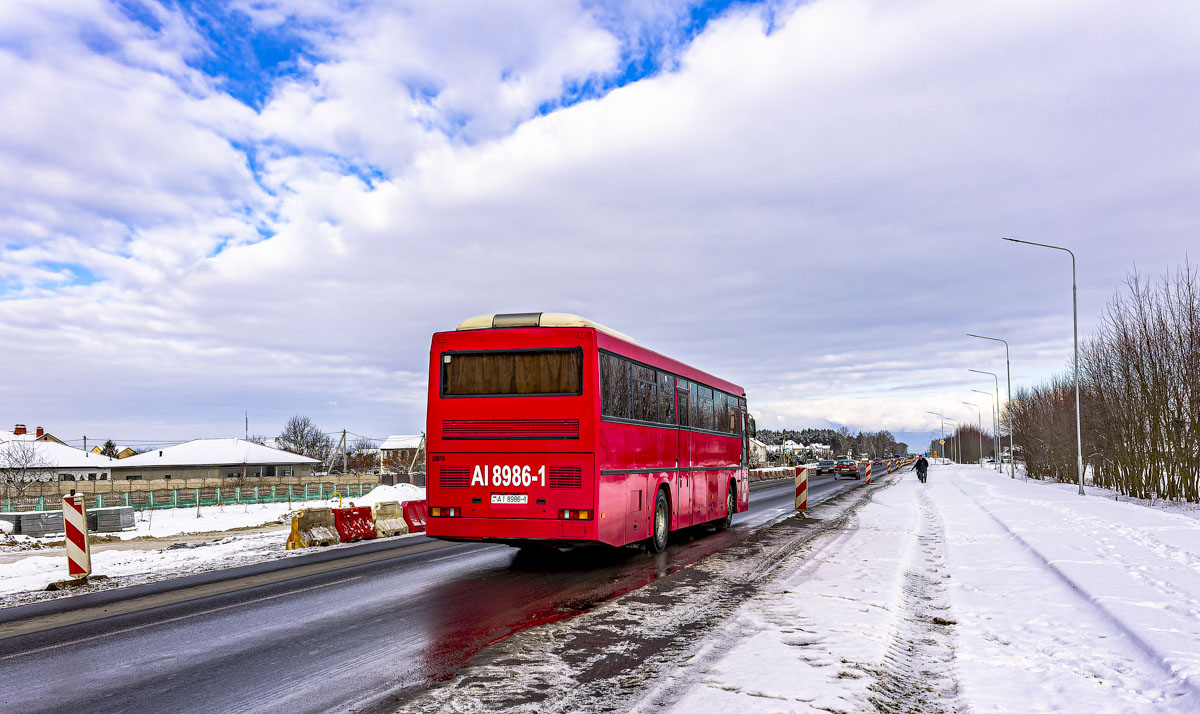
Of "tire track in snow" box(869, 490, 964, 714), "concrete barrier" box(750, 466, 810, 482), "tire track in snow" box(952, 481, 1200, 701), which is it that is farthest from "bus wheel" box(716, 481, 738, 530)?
"concrete barrier" box(750, 466, 810, 482)

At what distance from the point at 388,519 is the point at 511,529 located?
29.5ft

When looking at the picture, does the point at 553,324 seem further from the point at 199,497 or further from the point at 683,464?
the point at 199,497

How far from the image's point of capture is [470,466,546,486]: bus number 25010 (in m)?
11.6

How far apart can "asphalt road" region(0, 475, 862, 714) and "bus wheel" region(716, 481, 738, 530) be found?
23.7 ft

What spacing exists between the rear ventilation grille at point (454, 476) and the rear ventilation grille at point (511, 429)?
1.54ft

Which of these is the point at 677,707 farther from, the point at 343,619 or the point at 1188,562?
the point at 1188,562

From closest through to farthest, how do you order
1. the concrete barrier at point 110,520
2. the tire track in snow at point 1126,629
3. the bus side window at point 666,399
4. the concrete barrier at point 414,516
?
1. the tire track in snow at point 1126,629
2. the bus side window at point 666,399
3. the concrete barrier at point 414,516
4. the concrete barrier at point 110,520

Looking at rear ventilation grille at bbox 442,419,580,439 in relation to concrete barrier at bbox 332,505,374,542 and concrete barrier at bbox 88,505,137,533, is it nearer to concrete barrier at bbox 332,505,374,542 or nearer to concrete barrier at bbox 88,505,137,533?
concrete barrier at bbox 332,505,374,542

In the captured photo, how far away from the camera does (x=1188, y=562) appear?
11.3 meters

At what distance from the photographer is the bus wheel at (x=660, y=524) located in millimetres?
14273

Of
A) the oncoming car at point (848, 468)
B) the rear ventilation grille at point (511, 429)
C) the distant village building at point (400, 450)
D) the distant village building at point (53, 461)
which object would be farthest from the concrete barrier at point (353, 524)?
the distant village building at point (400, 450)

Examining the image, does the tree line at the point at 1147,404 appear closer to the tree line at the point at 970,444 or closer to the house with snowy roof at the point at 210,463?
the house with snowy roof at the point at 210,463

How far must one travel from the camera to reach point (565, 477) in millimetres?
11469

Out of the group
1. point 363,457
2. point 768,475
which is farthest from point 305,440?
point 768,475
